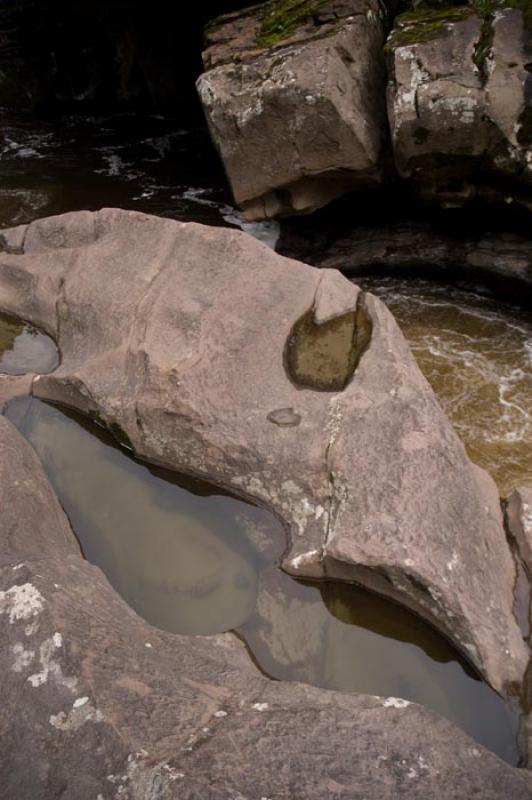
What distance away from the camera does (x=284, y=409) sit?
3297mm

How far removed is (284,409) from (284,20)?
4652mm

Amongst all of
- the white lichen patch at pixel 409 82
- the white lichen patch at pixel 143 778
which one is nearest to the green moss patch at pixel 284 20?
the white lichen patch at pixel 409 82

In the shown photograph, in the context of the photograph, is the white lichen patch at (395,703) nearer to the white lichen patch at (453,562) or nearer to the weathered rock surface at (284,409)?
the weathered rock surface at (284,409)

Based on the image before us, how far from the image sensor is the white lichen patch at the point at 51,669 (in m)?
2.12

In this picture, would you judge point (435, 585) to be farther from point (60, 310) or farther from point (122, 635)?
point (60, 310)

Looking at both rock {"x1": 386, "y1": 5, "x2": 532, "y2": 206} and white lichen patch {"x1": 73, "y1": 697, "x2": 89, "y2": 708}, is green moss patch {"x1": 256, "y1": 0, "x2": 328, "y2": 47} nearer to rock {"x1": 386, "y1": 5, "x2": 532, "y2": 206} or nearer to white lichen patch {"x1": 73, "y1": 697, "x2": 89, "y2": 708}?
rock {"x1": 386, "y1": 5, "x2": 532, "y2": 206}

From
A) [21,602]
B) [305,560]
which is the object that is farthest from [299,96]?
[21,602]

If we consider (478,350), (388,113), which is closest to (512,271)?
(478,350)

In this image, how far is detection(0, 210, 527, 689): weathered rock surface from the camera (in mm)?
2775

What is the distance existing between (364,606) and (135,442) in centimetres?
151

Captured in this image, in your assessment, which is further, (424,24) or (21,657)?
(424,24)

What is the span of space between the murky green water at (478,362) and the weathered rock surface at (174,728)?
8.73 ft

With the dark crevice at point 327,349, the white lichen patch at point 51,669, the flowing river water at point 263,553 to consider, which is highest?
the dark crevice at point 327,349

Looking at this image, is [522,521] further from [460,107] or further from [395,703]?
[460,107]
